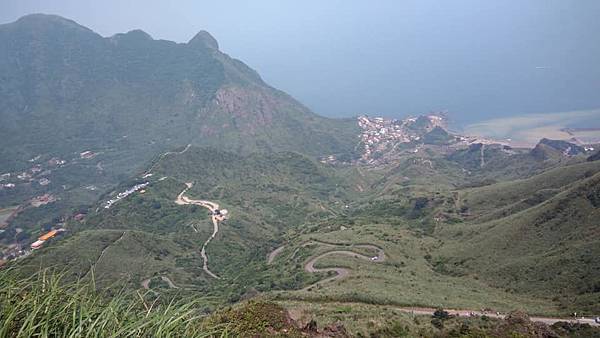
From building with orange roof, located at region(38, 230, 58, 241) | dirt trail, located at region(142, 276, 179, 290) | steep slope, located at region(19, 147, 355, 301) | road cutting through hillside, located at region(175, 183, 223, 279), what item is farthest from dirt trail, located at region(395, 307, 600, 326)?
building with orange roof, located at region(38, 230, 58, 241)

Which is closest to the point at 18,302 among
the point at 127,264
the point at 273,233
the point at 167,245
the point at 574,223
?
the point at 574,223

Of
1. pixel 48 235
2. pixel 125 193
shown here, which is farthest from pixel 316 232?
pixel 48 235

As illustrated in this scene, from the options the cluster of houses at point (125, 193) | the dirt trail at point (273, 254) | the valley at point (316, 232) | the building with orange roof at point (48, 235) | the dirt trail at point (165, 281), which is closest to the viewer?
the valley at point (316, 232)

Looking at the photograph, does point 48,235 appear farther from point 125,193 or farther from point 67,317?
point 67,317

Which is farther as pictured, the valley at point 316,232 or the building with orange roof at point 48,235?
the building with orange roof at point 48,235

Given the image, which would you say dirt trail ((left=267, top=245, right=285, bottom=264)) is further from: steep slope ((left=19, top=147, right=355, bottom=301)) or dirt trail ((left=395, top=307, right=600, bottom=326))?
dirt trail ((left=395, top=307, right=600, bottom=326))

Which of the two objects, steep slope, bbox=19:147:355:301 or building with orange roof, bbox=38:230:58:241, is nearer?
steep slope, bbox=19:147:355:301

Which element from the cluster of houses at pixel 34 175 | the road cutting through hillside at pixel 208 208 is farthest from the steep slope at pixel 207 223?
the cluster of houses at pixel 34 175

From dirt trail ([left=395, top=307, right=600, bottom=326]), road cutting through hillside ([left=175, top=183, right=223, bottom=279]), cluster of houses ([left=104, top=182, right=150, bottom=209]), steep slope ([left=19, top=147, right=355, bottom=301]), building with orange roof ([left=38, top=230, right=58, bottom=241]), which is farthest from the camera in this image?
cluster of houses ([left=104, top=182, right=150, bottom=209])

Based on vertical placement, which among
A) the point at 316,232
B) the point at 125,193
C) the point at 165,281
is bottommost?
the point at 165,281

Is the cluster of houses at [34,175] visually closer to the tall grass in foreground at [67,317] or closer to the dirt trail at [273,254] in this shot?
the dirt trail at [273,254]
